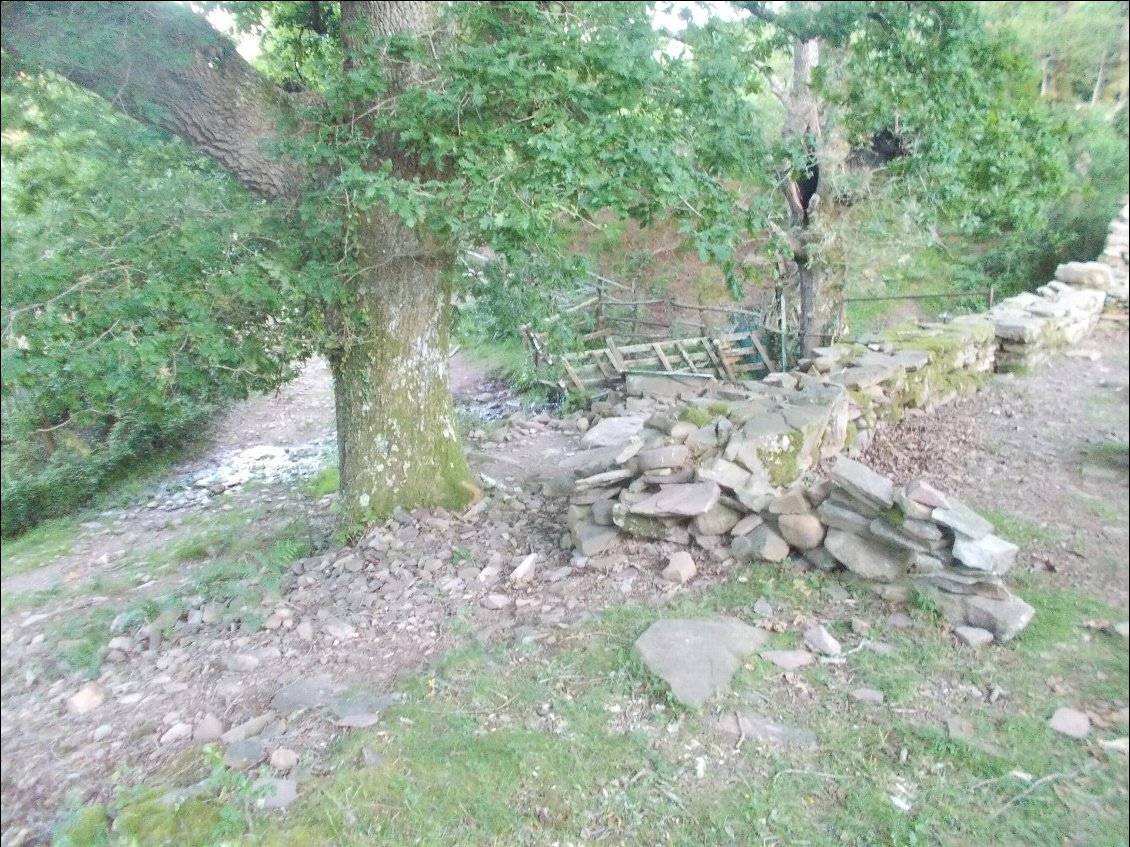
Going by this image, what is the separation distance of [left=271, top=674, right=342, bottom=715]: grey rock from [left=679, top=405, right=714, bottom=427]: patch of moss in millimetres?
2951

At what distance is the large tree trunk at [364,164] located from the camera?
3.11 m

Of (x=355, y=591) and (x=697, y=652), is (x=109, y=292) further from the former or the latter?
(x=697, y=652)

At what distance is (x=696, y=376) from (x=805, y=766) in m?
6.71

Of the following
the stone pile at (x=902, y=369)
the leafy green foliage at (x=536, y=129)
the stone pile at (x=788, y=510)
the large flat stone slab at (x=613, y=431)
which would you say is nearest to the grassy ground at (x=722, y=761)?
the stone pile at (x=788, y=510)

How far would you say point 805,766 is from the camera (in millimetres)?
2566

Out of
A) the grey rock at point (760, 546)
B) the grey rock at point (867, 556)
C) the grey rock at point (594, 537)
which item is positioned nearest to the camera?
the grey rock at point (867, 556)

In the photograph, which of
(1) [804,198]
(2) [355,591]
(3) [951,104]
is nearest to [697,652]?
(2) [355,591]

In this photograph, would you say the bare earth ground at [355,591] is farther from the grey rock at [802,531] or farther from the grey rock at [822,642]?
the grey rock at [822,642]

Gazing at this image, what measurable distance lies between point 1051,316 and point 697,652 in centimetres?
755

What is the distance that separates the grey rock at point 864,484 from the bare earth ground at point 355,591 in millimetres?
811

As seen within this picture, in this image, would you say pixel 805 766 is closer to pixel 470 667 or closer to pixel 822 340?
pixel 470 667

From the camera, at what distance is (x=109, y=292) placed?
3555mm

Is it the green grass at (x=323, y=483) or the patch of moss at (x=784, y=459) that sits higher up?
the patch of moss at (x=784, y=459)

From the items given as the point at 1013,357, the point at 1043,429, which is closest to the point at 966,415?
the point at 1043,429
